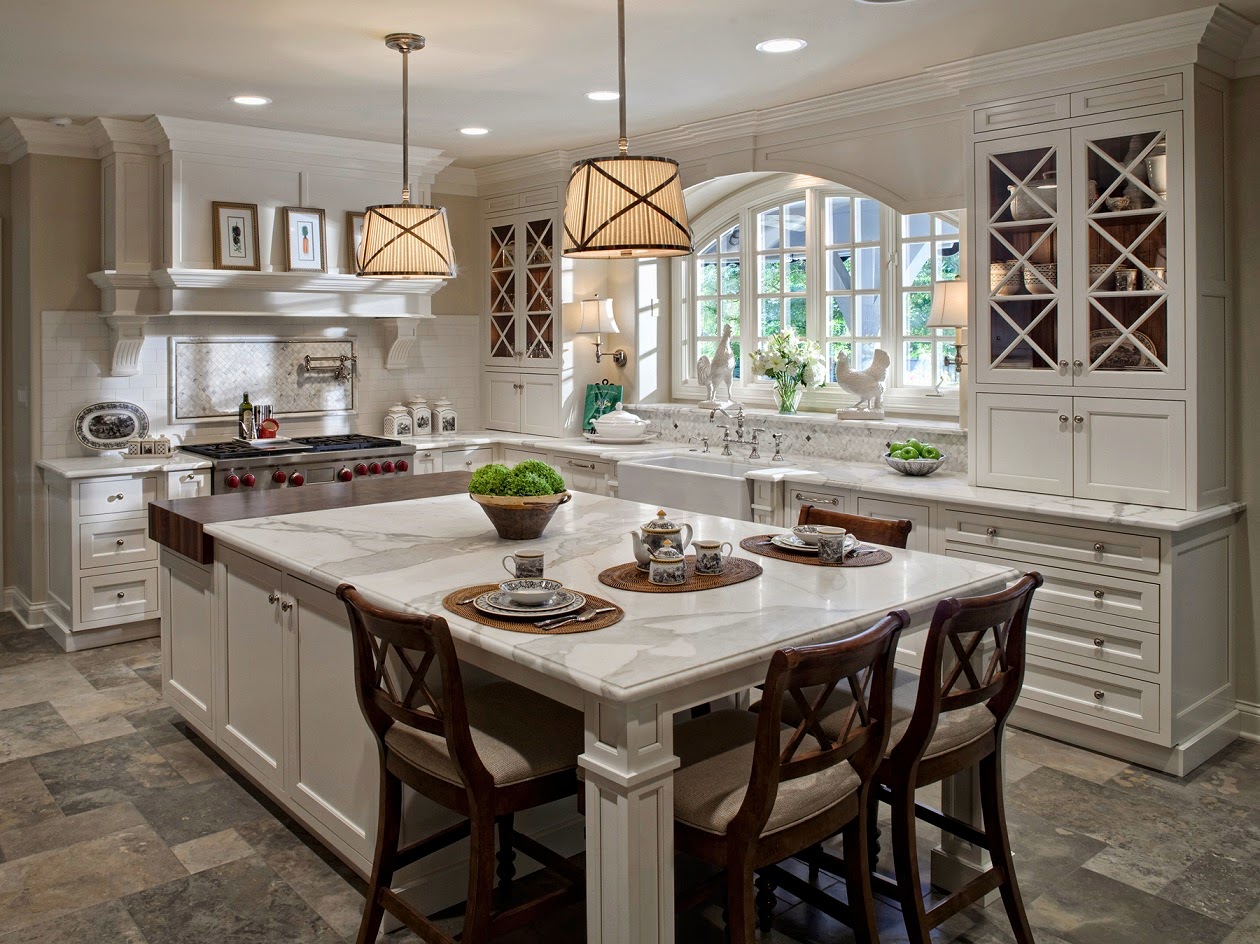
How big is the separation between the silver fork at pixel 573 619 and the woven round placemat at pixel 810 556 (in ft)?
2.44

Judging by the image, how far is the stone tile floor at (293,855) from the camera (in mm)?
2805

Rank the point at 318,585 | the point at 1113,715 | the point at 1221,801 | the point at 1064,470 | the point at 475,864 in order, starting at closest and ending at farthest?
1. the point at 475,864
2. the point at 318,585
3. the point at 1221,801
4. the point at 1113,715
5. the point at 1064,470

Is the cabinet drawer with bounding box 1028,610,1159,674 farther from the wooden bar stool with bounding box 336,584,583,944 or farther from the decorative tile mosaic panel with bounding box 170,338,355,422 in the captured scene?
the decorative tile mosaic panel with bounding box 170,338,355,422

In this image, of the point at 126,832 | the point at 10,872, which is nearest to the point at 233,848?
the point at 126,832

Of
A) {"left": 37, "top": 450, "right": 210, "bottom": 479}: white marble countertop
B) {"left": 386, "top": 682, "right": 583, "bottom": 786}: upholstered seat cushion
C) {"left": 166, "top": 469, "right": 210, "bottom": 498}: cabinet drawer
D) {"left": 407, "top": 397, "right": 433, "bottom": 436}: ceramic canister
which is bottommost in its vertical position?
{"left": 386, "top": 682, "right": 583, "bottom": 786}: upholstered seat cushion

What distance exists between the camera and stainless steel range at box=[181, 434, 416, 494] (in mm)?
5566

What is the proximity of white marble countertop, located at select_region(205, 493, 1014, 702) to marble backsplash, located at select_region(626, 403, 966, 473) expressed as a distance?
1.67 meters

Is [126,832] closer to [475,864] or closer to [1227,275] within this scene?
[475,864]

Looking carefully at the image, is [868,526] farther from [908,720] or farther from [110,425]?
[110,425]

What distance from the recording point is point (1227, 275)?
3.99 m

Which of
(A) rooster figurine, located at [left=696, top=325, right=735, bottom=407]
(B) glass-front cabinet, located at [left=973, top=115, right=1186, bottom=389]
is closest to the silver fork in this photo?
(B) glass-front cabinet, located at [left=973, top=115, right=1186, bottom=389]

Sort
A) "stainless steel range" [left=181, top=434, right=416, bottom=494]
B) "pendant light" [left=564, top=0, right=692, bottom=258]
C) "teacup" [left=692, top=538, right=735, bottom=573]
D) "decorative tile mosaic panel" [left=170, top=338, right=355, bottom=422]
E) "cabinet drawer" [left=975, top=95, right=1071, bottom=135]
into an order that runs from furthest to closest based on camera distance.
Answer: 1. "decorative tile mosaic panel" [left=170, top=338, right=355, bottom=422]
2. "stainless steel range" [left=181, top=434, right=416, bottom=494]
3. "cabinet drawer" [left=975, top=95, right=1071, bottom=135]
4. "teacup" [left=692, top=538, right=735, bottom=573]
5. "pendant light" [left=564, top=0, right=692, bottom=258]

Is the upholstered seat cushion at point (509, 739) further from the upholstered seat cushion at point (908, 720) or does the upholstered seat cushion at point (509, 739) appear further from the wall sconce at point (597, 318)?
the wall sconce at point (597, 318)

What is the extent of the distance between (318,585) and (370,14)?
2074 mm
